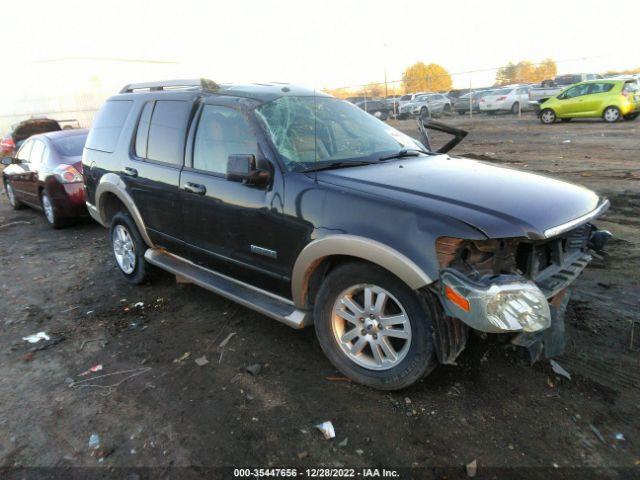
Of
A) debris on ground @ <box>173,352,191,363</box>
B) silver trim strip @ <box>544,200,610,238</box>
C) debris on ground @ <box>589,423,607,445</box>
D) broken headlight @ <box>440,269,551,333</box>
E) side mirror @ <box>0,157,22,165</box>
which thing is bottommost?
debris on ground @ <box>589,423,607,445</box>

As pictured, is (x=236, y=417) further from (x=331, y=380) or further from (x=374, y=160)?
(x=374, y=160)

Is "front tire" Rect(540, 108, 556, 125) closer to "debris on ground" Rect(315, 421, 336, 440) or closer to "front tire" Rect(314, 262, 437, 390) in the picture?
"front tire" Rect(314, 262, 437, 390)

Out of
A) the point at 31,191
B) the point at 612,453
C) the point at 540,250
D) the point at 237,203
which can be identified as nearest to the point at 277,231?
the point at 237,203

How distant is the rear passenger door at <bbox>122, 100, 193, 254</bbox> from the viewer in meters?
4.13

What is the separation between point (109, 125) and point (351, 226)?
3534mm

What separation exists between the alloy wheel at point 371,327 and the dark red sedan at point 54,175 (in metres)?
5.94

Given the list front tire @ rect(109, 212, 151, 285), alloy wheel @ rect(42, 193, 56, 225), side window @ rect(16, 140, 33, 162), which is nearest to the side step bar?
front tire @ rect(109, 212, 151, 285)

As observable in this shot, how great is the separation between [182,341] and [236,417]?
1.20 metres

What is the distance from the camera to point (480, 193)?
9.43ft

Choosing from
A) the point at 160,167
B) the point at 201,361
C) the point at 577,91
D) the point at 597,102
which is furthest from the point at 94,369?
the point at 577,91

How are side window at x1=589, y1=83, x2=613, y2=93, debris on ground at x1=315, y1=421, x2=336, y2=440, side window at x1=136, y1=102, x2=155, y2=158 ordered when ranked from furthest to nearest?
1. side window at x1=589, y1=83, x2=613, y2=93
2. side window at x1=136, y1=102, x2=155, y2=158
3. debris on ground at x1=315, y1=421, x2=336, y2=440

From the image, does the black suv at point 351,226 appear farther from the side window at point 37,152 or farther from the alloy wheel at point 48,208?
the side window at point 37,152

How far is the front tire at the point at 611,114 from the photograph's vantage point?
57.1 ft

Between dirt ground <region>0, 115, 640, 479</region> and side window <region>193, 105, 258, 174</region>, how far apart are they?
1394 mm
